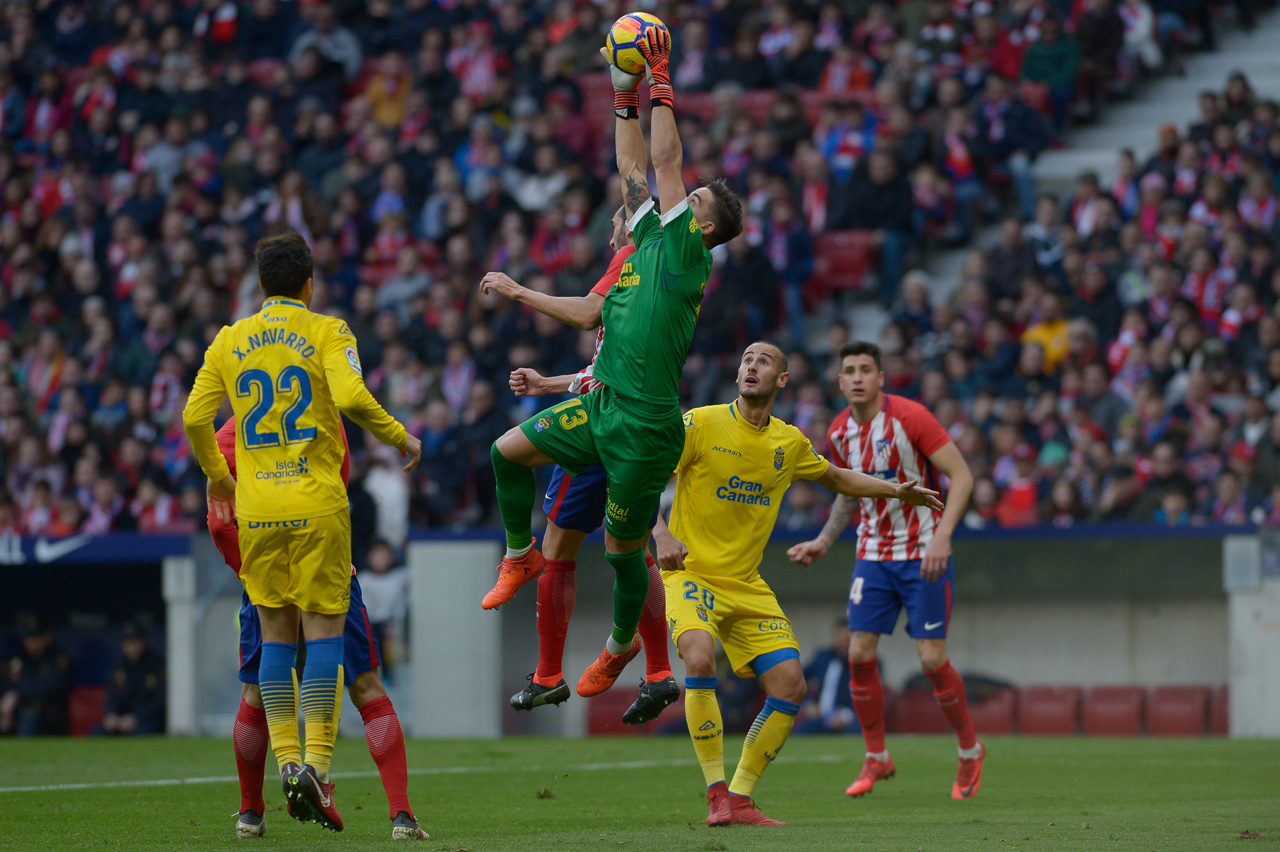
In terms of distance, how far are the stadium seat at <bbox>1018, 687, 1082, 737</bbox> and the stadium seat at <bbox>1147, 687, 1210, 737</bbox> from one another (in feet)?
2.33

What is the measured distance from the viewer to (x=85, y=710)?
61.2ft

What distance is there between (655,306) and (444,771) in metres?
5.67

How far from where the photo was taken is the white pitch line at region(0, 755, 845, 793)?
10.6 m

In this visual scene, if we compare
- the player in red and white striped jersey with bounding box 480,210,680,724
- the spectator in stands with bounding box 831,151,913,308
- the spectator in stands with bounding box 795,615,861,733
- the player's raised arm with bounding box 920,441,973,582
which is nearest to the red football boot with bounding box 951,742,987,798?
the player's raised arm with bounding box 920,441,973,582

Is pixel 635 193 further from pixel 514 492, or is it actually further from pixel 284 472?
pixel 284 472

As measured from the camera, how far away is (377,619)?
1748cm

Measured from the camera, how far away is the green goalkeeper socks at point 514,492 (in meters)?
7.99

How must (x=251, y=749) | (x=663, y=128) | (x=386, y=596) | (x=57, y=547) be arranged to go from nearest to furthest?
(x=663, y=128) → (x=251, y=749) → (x=386, y=596) → (x=57, y=547)

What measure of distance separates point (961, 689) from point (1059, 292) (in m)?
8.18

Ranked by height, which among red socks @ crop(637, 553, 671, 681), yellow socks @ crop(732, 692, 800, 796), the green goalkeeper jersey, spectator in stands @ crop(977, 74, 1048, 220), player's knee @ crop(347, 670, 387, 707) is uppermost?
spectator in stands @ crop(977, 74, 1048, 220)

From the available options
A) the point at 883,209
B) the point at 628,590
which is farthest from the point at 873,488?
the point at 883,209

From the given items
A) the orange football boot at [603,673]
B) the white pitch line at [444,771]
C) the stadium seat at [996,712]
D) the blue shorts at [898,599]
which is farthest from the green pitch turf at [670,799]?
the stadium seat at [996,712]

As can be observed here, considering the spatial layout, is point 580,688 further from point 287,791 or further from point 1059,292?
point 1059,292

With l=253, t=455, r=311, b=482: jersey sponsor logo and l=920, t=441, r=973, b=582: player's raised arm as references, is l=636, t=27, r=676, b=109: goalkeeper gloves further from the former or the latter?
l=920, t=441, r=973, b=582: player's raised arm
